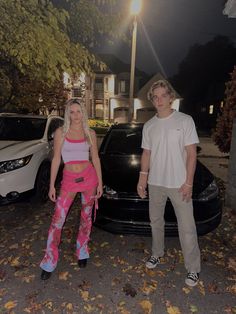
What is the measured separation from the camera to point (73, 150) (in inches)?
124

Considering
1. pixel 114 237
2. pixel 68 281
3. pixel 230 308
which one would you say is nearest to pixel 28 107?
pixel 114 237

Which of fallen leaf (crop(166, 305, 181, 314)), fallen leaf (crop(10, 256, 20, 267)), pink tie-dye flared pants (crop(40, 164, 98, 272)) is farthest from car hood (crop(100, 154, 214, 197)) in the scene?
fallen leaf (crop(10, 256, 20, 267))

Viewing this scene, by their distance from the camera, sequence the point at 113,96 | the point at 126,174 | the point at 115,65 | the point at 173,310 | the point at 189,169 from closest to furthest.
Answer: the point at 173,310
the point at 189,169
the point at 126,174
the point at 113,96
the point at 115,65

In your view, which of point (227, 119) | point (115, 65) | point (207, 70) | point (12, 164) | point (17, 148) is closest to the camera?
point (12, 164)

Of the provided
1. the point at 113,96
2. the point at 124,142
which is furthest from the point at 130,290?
the point at 113,96

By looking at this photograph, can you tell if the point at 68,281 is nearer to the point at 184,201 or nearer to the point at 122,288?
the point at 122,288

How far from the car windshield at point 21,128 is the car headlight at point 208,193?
3649 millimetres

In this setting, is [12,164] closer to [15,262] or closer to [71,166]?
[15,262]

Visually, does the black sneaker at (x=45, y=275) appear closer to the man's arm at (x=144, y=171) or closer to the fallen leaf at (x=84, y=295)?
the fallen leaf at (x=84, y=295)

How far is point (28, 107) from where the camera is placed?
42.6 ft

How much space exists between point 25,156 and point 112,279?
104 inches

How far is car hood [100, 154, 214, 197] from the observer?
383 centimetres

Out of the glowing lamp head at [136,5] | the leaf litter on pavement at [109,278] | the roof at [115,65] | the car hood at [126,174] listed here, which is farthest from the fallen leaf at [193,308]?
the roof at [115,65]

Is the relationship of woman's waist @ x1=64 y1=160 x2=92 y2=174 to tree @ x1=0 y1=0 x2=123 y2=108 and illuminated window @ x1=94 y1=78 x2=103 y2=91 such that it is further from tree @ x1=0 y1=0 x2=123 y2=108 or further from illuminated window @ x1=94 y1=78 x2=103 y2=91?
illuminated window @ x1=94 y1=78 x2=103 y2=91
